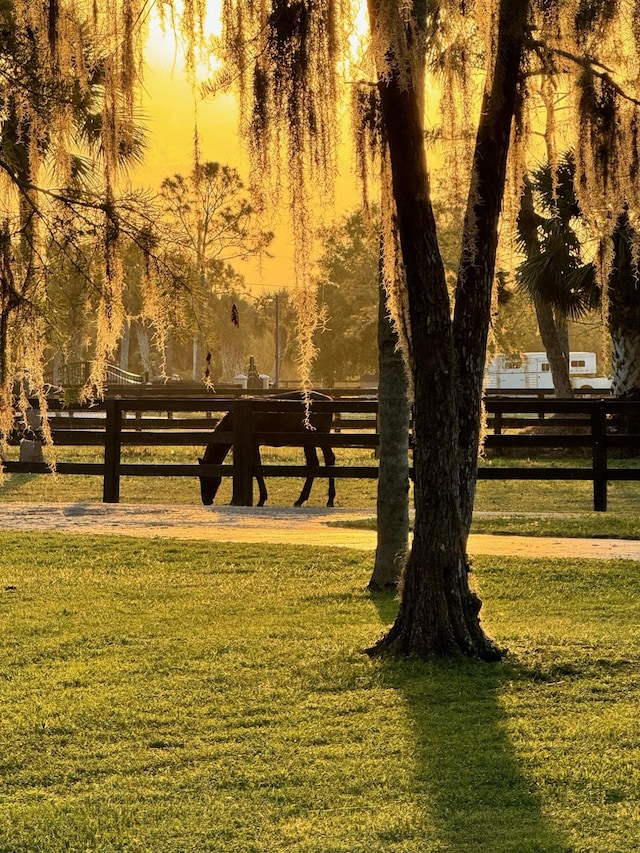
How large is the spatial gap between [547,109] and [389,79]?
2.11 metres

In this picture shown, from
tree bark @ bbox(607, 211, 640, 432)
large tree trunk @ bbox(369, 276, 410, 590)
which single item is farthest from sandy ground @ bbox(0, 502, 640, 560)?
tree bark @ bbox(607, 211, 640, 432)

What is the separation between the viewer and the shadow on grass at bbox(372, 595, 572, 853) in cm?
423

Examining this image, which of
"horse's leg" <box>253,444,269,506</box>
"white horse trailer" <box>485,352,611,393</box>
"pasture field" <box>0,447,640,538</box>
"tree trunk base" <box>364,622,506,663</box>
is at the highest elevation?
"white horse trailer" <box>485,352,611,393</box>

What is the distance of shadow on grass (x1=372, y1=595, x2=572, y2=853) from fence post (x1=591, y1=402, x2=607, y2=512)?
887 centimetres

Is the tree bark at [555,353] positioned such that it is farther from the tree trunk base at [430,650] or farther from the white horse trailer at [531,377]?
the white horse trailer at [531,377]

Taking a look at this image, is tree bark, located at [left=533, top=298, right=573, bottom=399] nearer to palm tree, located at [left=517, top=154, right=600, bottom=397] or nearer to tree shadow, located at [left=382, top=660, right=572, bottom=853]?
palm tree, located at [left=517, top=154, right=600, bottom=397]

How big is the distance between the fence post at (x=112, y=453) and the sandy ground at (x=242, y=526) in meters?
0.79

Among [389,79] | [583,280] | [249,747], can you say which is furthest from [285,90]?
[583,280]

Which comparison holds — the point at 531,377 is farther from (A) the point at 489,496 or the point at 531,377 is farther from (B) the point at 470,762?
(B) the point at 470,762

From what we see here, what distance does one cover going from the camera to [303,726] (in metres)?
5.54

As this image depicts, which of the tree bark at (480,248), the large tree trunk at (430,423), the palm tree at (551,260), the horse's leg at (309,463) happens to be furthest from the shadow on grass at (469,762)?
the palm tree at (551,260)

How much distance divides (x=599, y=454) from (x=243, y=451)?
14.8 ft

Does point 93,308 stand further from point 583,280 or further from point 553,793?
point 583,280

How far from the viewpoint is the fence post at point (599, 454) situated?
1511 cm
